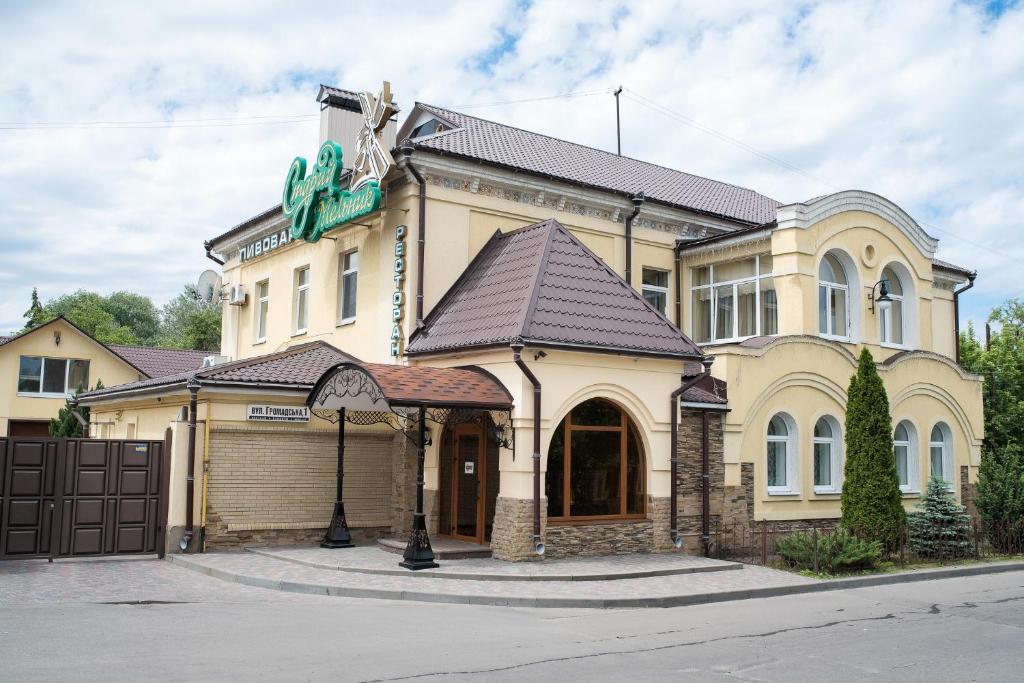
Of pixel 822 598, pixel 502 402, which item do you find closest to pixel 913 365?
pixel 822 598

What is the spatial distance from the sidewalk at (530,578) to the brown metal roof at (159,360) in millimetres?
A: 23382

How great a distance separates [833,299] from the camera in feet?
72.4

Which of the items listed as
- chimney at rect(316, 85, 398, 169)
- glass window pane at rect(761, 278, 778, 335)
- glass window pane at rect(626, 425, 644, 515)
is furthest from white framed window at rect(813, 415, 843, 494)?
chimney at rect(316, 85, 398, 169)

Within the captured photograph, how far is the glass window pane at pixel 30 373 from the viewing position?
3697cm

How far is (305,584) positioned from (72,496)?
5174 mm

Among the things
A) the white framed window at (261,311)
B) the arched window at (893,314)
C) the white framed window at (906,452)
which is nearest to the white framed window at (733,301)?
the arched window at (893,314)

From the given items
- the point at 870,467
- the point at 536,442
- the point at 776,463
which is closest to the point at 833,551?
the point at 870,467

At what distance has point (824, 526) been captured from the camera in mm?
20359

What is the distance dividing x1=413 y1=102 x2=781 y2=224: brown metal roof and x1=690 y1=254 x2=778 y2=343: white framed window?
1.76 metres

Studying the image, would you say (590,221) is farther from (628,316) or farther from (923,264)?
(923,264)

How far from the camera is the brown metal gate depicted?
15508 mm

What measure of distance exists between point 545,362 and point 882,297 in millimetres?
9655

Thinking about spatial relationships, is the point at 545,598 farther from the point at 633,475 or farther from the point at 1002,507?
the point at 1002,507

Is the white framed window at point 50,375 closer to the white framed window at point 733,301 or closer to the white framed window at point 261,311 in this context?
the white framed window at point 261,311
